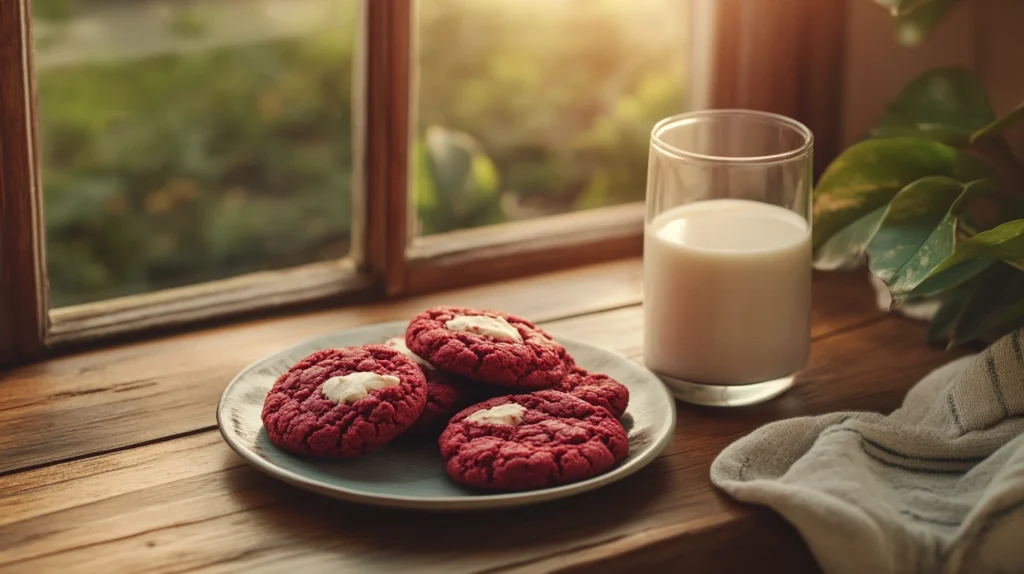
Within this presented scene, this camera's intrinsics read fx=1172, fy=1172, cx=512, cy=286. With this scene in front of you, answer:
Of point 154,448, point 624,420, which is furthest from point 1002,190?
point 154,448

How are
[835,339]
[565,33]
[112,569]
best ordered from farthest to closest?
1. [565,33]
2. [835,339]
3. [112,569]

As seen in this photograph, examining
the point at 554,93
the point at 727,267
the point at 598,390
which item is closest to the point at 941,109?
the point at 727,267

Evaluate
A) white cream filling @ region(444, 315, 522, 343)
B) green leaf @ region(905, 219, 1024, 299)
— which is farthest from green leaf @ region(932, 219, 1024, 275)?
white cream filling @ region(444, 315, 522, 343)

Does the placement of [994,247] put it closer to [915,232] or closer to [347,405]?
[915,232]

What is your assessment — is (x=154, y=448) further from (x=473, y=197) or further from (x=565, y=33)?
(x=565, y=33)

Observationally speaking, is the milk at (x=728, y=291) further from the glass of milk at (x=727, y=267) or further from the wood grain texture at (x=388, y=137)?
the wood grain texture at (x=388, y=137)

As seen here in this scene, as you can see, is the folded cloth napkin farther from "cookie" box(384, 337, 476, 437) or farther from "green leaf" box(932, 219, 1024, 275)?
"cookie" box(384, 337, 476, 437)
